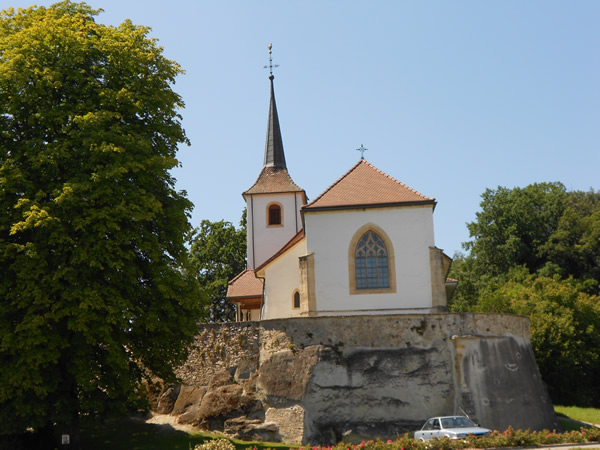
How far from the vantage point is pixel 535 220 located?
161ft

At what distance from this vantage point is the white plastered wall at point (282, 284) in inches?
1208

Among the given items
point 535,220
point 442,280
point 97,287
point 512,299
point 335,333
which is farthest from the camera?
point 535,220

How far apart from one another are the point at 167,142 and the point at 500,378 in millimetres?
14568

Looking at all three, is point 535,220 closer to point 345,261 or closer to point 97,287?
point 345,261

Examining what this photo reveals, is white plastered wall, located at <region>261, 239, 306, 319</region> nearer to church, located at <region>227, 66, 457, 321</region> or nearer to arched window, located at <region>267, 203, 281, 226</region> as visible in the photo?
church, located at <region>227, 66, 457, 321</region>

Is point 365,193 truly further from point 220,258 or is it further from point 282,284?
point 220,258

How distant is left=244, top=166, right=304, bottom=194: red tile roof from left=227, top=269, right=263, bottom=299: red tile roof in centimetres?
516

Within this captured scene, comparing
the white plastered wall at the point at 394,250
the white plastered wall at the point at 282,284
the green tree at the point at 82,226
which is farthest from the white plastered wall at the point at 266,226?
the green tree at the point at 82,226

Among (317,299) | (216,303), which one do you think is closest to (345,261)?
(317,299)

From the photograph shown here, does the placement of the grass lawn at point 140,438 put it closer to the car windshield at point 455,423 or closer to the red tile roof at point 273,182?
the car windshield at point 455,423

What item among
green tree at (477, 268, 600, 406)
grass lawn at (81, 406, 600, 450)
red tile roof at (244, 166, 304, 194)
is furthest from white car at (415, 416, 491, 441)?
red tile roof at (244, 166, 304, 194)

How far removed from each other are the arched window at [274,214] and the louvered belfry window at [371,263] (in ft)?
41.3

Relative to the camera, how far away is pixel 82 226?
18500mm

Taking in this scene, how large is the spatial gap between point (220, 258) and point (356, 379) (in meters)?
30.1
